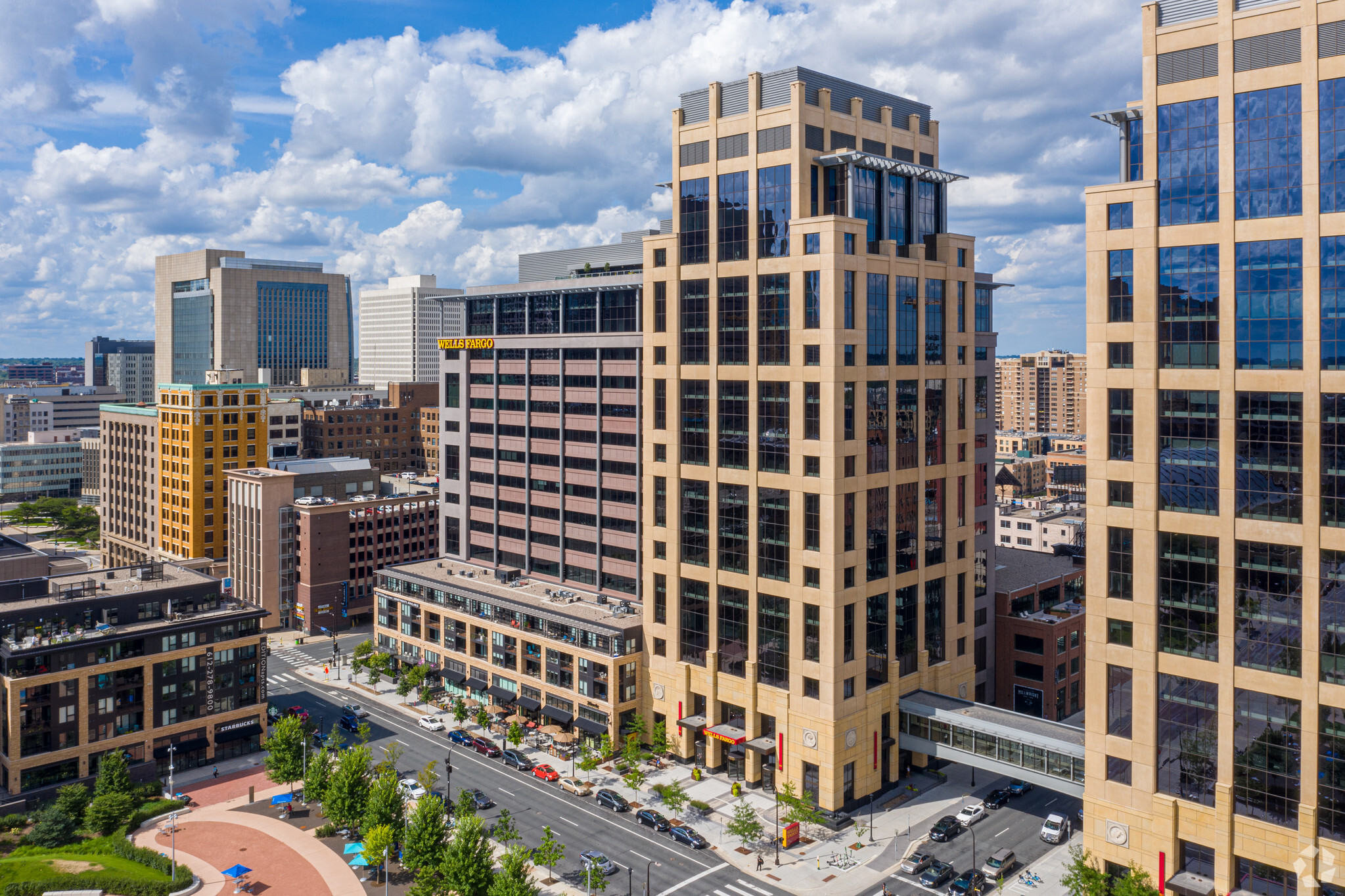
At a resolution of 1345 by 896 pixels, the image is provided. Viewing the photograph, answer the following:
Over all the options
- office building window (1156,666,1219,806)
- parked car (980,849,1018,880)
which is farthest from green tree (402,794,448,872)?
office building window (1156,666,1219,806)

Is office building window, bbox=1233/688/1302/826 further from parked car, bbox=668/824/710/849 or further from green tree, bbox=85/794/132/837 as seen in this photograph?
green tree, bbox=85/794/132/837

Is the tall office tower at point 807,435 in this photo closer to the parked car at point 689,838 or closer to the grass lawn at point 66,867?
the parked car at point 689,838

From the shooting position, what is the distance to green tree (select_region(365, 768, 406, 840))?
82.6 meters

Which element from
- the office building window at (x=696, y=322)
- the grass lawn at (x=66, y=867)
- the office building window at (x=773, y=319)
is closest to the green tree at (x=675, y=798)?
the office building window at (x=773, y=319)

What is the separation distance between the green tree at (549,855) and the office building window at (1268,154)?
7219 cm

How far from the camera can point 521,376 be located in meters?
138

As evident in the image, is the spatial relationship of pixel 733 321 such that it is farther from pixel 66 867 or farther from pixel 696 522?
pixel 66 867

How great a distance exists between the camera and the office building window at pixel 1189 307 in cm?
6912

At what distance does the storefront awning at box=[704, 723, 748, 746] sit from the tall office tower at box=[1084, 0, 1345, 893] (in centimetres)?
3452

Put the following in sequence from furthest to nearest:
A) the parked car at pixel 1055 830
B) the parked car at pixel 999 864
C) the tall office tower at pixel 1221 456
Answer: the parked car at pixel 1055 830, the parked car at pixel 999 864, the tall office tower at pixel 1221 456

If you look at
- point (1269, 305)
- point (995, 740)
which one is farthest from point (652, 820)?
point (1269, 305)

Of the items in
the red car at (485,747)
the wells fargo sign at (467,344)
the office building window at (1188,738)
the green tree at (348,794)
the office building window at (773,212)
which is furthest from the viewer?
the wells fargo sign at (467,344)

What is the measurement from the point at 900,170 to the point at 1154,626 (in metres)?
54.1

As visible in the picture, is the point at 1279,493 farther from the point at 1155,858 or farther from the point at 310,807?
the point at 310,807
